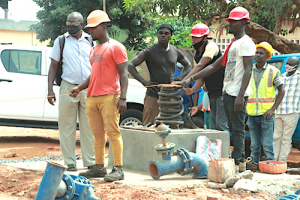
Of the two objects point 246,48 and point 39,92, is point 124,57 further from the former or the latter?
point 39,92

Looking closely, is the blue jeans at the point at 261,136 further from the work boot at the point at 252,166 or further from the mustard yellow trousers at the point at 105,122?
Answer: the mustard yellow trousers at the point at 105,122

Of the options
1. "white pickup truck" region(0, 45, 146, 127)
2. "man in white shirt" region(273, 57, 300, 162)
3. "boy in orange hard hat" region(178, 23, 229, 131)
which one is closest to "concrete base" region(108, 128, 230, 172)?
"boy in orange hard hat" region(178, 23, 229, 131)

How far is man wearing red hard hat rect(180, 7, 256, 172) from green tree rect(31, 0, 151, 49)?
1381cm

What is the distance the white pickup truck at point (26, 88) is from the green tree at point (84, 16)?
925cm

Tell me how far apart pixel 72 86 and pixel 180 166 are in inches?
74.9

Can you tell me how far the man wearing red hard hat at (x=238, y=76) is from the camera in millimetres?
5715

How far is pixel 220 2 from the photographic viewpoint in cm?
1331

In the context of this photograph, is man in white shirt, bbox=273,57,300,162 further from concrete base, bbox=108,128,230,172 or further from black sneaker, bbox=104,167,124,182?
black sneaker, bbox=104,167,124,182

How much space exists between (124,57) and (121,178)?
4.83ft

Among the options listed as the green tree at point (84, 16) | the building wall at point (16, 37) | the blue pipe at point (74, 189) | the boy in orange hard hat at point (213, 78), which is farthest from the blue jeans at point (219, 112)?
the building wall at point (16, 37)

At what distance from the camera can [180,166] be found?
5.67 metres

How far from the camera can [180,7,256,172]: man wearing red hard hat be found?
5.71m

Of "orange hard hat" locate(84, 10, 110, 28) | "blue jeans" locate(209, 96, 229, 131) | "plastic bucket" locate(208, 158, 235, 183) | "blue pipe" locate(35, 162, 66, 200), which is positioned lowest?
"plastic bucket" locate(208, 158, 235, 183)

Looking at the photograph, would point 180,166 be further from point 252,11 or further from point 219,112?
point 252,11
